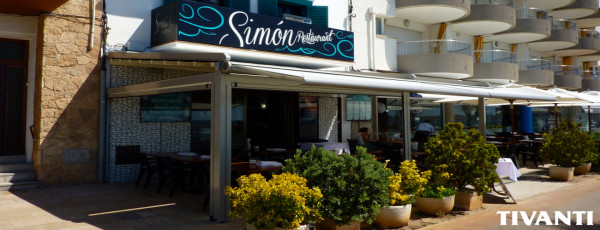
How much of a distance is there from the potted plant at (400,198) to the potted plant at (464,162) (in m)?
1.12

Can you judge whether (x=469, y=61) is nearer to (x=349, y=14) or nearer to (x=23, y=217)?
(x=349, y=14)

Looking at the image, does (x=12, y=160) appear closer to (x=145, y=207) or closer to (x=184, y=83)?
(x=145, y=207)

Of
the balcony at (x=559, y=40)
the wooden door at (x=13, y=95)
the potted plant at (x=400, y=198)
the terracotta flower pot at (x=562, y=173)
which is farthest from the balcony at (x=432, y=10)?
the wooden door at (x=13, y=95)

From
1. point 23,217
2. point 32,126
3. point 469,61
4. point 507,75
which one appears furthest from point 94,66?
point 507,75

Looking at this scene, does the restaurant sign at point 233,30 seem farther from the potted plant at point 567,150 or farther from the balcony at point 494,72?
the balcony at point 494,72

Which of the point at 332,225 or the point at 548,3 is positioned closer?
the point at 332,225

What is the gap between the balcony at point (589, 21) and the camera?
1159 inches

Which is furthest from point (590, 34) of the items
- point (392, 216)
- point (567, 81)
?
point (392, 216)

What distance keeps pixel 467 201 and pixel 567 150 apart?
569 centimetres

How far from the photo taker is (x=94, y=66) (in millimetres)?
10602

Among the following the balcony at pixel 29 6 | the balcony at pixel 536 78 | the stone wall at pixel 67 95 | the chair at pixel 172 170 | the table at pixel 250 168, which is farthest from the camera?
the balcony at pixel 536 78

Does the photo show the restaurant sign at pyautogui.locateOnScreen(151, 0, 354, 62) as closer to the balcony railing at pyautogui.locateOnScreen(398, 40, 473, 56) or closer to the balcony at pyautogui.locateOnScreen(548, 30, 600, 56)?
the balcony railing at pyautogui.locateOnScreen(398, 40, 473, 56)

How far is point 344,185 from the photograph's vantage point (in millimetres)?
5742

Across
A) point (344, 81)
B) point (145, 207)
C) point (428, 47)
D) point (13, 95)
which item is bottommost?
point (145, 207)
